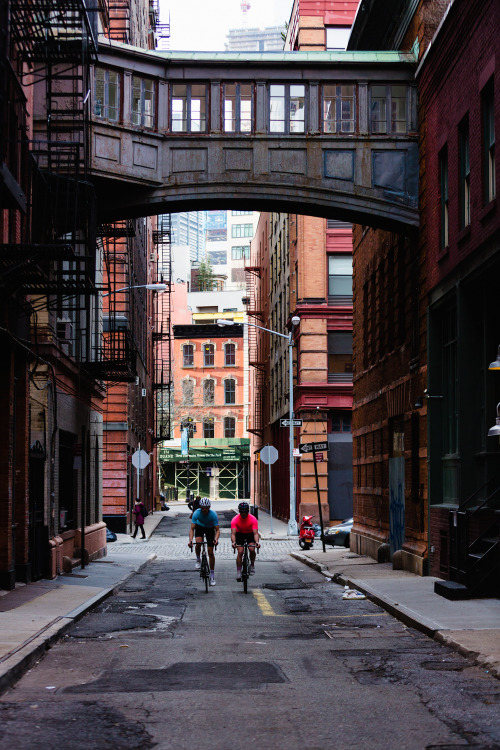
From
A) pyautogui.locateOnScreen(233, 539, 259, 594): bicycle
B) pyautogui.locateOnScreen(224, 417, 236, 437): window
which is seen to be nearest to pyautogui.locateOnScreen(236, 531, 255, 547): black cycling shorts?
pyautogui.locateOnScreen(233, 539, 259, 594): bicycle

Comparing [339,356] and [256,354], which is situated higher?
[256,354]

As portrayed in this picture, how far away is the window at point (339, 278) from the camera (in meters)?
47.6

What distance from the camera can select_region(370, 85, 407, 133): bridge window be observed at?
2341 cm

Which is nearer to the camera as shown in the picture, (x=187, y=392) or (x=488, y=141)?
(x=488, y=141)

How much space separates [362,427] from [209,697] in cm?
2274

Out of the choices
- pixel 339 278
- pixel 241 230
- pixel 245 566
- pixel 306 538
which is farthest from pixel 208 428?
pixel 245 566

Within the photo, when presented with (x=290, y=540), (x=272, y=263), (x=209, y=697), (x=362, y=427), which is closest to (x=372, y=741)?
(x=209, y=697)

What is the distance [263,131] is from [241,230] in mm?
134952

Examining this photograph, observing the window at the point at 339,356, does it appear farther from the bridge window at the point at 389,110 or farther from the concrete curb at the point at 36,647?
the concrete curb at the point at 36,647

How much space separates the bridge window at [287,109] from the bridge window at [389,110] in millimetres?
1606

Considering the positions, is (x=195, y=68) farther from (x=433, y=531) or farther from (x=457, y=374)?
(x=433, y=531)

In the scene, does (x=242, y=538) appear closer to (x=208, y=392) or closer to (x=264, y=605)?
(x=264, y=605)

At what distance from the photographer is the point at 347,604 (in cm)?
1797

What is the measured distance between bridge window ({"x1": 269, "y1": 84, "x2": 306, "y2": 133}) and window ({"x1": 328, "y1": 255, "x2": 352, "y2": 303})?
24.4m
